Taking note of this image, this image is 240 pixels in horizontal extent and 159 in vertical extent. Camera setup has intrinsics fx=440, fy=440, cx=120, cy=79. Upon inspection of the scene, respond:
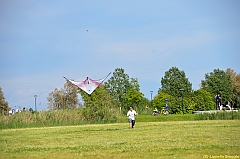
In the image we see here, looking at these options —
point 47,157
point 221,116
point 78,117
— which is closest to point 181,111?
point 221,116

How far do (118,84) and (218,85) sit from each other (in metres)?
18.3

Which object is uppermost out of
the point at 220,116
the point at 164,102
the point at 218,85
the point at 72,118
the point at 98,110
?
the point at 218,85

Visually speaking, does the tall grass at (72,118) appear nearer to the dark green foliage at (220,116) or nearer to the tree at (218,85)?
the dark green foliage at (220,116)

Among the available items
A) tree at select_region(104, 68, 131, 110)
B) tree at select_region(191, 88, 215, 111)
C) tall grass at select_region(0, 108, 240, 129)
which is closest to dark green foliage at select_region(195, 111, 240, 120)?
tall grass at select_region(0, 108, 240, 129)

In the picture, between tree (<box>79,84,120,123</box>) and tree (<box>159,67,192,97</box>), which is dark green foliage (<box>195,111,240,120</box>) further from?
tree (<box>159,67,192,97</box>)

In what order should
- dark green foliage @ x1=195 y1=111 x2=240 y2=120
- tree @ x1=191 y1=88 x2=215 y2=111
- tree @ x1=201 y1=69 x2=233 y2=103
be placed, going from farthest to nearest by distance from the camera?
tree @ x1=201 y1=69 x2=233 y2=103 → tree @ x1=191 y1=88 x2=215 y2=111 → dark green foliage @ x1=195 y1=111 x2=240 y2=120

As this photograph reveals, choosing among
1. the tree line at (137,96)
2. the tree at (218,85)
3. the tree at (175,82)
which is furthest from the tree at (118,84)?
the tree at (218,85)

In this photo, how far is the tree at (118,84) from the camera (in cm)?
5612

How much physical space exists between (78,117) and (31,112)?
3921 mm

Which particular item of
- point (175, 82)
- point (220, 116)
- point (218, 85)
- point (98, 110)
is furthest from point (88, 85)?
point (218, 85)

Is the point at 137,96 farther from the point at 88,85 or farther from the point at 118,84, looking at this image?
the point at 88,85

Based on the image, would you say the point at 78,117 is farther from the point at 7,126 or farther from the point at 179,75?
the point at 179,75

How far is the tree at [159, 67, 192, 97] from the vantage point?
6041 cm

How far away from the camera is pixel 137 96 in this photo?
50.5 metres
